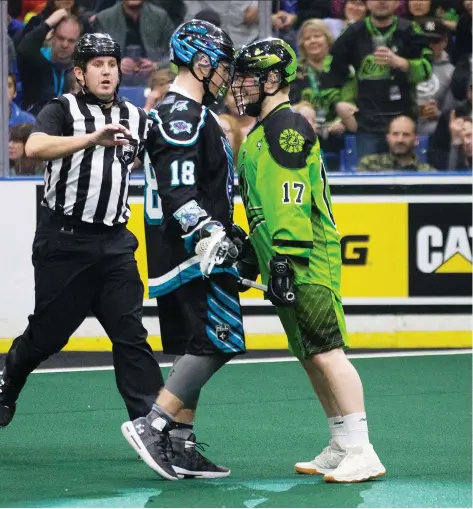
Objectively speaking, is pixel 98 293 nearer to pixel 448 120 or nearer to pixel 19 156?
pixel 19 156

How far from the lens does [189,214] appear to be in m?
5.51

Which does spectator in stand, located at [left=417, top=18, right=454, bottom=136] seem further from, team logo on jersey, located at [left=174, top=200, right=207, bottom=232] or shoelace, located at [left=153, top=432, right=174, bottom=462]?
shoelace, located at [left=153, top=432, right=174, bottom=462]

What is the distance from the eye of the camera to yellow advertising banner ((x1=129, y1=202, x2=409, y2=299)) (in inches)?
384

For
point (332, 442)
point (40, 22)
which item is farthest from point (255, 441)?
point (40, 22)

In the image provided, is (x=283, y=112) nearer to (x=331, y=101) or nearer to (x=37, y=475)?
(x=37, y=475)

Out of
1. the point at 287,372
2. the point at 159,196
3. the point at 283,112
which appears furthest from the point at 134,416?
the point at 287,372

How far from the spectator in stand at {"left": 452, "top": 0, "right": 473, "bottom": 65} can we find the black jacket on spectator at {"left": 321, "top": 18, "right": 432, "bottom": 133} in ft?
0.70

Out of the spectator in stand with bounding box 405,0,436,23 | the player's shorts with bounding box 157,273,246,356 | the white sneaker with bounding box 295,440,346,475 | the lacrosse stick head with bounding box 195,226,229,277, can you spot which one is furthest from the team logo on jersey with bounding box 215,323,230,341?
the spectator in stand with bounding box 405,0,436,23

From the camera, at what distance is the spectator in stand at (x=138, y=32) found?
973cm

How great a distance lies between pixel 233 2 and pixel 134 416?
4268 millimetres

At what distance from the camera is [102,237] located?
638cm

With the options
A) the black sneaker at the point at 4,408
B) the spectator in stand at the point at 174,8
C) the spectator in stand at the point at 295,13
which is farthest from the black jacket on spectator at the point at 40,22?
the black sneaker at the point at 4,408

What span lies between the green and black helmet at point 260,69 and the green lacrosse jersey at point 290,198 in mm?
108

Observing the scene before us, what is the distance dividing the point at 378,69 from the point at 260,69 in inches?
169
